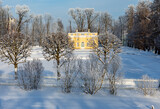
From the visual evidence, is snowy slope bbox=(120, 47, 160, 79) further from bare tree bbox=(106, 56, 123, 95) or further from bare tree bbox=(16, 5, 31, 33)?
bare tree bbox=(16, 5, 31, 33)

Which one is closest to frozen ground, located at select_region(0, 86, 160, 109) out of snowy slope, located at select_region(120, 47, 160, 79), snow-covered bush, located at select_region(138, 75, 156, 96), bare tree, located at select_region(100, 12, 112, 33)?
snow-covered bush, located at select_region(138, 75, 156, 96)

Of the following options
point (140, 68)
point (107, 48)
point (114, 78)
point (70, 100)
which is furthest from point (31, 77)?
point (140, 68)

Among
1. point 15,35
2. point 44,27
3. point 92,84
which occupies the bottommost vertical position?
point 92,84

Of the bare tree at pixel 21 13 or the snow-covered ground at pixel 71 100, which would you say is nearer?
the snow-covered ground at pixel 71 100

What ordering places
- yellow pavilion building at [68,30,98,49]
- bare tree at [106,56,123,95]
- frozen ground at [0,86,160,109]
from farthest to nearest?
yellow pavilion building at [68,30,98,49]
bare tree at [106,56,123,95]
frozen ground at [0,86,160,109]

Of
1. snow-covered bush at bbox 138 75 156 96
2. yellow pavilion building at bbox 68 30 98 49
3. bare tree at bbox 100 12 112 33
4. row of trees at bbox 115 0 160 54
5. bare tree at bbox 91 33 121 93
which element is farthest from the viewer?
bare tree at bbox 100 12 112 33

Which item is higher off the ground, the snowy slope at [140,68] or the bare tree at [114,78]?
the bare tree at [114,78]

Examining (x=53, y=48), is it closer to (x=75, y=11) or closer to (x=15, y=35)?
(x=15, y=35)

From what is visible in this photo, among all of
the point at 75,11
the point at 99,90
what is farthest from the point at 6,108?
the point at 75,11

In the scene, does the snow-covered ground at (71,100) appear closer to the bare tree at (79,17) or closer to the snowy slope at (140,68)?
the snowy slope at (140,68)

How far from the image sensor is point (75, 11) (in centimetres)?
4728

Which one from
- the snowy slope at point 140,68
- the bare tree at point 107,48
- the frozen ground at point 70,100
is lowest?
the frozen ground at point 70,100

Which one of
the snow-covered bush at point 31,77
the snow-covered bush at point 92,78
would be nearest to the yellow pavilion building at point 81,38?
the snow-covered bush at point 31,77

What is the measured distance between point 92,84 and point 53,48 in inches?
185
